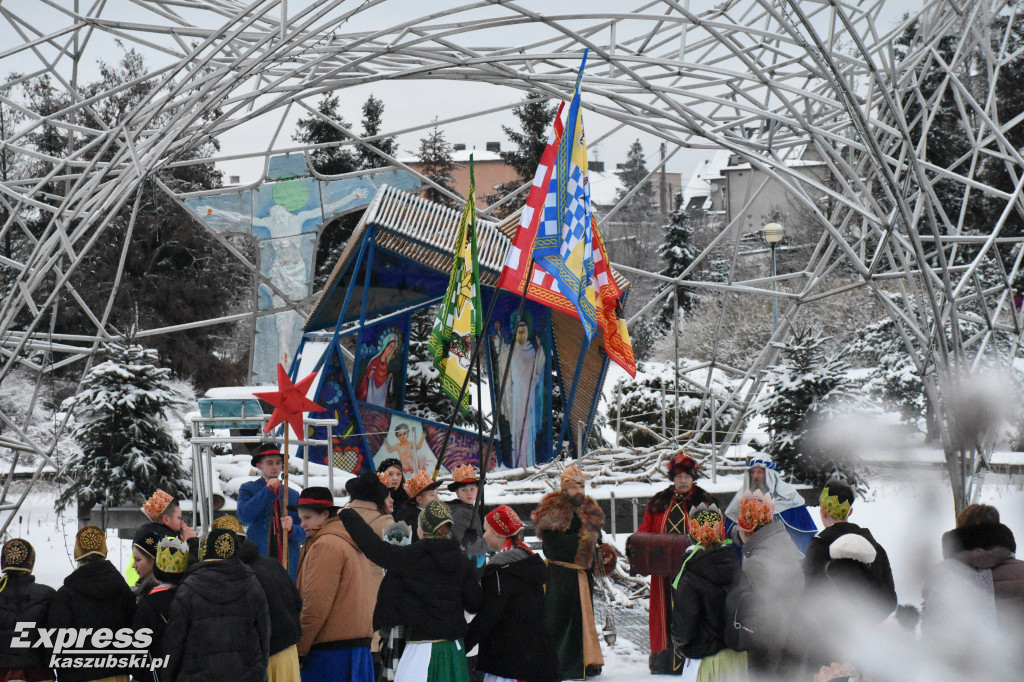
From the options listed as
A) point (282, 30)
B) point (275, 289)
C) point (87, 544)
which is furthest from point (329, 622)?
point (275, 289)

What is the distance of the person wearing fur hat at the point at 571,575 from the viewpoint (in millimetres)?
7664

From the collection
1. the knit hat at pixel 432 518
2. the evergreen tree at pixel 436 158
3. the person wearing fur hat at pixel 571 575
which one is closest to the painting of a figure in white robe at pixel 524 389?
the person wearing fur hat at pixel 571 575

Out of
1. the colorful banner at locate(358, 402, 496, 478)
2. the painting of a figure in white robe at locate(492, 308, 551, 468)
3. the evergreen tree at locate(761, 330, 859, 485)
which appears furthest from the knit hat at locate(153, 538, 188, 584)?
the evergreen tree at locate(761, 330, 859, 485)

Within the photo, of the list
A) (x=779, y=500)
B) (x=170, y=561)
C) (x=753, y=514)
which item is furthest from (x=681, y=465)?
(x=170, y=561)

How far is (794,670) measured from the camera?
5.62 meters

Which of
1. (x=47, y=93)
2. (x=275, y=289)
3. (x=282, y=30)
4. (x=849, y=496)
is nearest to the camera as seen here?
(x=849, y=496)

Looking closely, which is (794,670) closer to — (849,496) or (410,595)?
(849,496)

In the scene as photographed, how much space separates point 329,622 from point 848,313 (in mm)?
27328

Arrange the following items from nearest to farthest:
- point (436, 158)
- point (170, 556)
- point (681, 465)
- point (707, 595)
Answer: point (170, 556), point (707, 595), point (681, 465), point (436, 158)

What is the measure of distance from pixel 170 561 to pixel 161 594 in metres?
0.20

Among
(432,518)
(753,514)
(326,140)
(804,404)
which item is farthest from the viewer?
(326,140)

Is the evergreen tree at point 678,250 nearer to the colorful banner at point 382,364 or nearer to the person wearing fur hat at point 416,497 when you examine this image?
the colorful banner at point 382,364

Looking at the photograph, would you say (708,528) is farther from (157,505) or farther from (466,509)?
(157,505)

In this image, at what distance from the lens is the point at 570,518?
7684 millimetres
